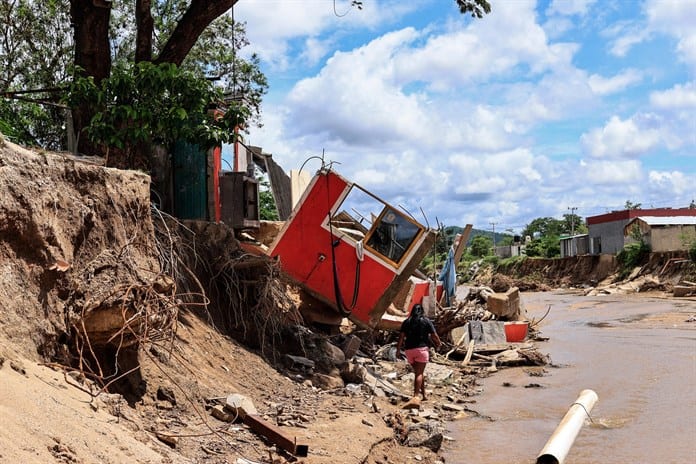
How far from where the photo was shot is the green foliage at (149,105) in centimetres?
951

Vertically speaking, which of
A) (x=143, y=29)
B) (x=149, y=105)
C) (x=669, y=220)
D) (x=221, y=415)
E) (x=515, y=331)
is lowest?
(x=515, y=331)

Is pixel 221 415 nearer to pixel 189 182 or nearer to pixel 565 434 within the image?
pixel 565 434

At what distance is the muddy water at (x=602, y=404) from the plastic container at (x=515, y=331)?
72 centimetres

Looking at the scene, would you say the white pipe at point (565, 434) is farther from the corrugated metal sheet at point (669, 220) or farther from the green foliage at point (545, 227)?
the green foliage at point (545, 227)

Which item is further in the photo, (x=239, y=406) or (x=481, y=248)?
(x=481, y=248)

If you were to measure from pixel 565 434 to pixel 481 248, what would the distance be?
83762 millimetres

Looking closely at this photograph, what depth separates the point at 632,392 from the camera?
1288 centimetres

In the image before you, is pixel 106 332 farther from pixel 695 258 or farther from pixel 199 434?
pixel 695 258

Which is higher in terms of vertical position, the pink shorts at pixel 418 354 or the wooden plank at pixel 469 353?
the pink shorts at pixel 418 354

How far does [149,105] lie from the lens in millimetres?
9688

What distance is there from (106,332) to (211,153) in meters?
6.04

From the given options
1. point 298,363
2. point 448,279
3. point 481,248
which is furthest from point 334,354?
point 481,248

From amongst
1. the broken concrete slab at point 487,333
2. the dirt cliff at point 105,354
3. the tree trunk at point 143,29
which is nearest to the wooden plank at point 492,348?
the broken concrete slab at point 487,333

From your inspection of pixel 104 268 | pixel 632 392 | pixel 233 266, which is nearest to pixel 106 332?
pixel 104 268
